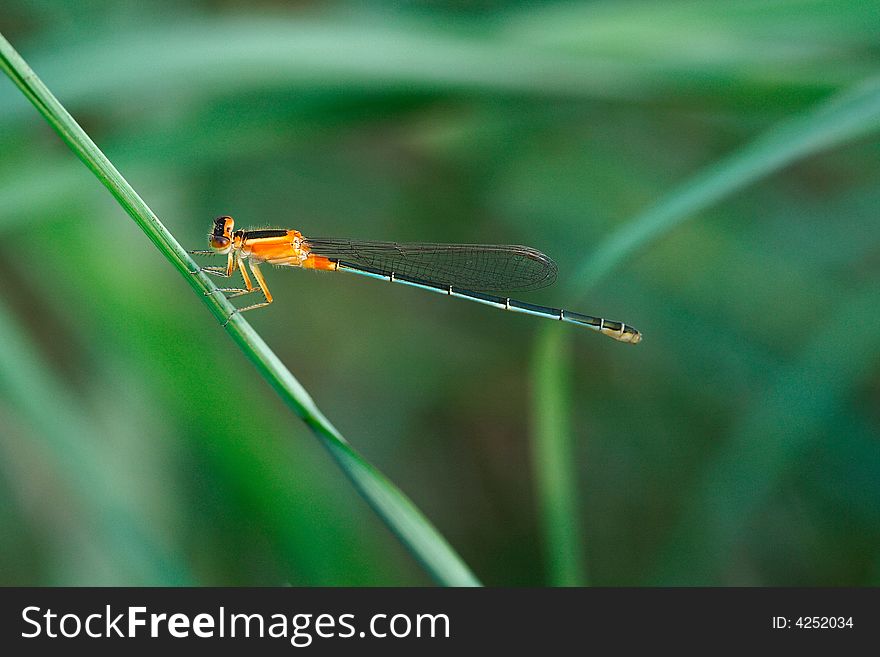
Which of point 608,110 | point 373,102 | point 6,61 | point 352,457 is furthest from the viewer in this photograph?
point 608,110

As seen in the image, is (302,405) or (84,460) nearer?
(302,405)

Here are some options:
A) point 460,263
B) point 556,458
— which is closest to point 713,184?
point 556,458

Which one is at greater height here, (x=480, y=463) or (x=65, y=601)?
(x=480, y=463)

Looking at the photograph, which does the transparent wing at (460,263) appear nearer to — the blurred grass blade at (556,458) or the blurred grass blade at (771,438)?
the blurred grass blade at (771,438)

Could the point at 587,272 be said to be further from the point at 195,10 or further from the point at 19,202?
the point at 195,10

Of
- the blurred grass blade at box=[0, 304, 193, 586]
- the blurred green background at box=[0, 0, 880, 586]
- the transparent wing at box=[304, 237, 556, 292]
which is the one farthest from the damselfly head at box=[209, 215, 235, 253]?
the blurred grass blade at box=[0, 304, 193, 586]

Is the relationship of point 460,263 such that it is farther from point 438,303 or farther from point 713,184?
point 713,184

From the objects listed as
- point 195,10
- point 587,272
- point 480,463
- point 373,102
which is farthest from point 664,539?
point 195,10
